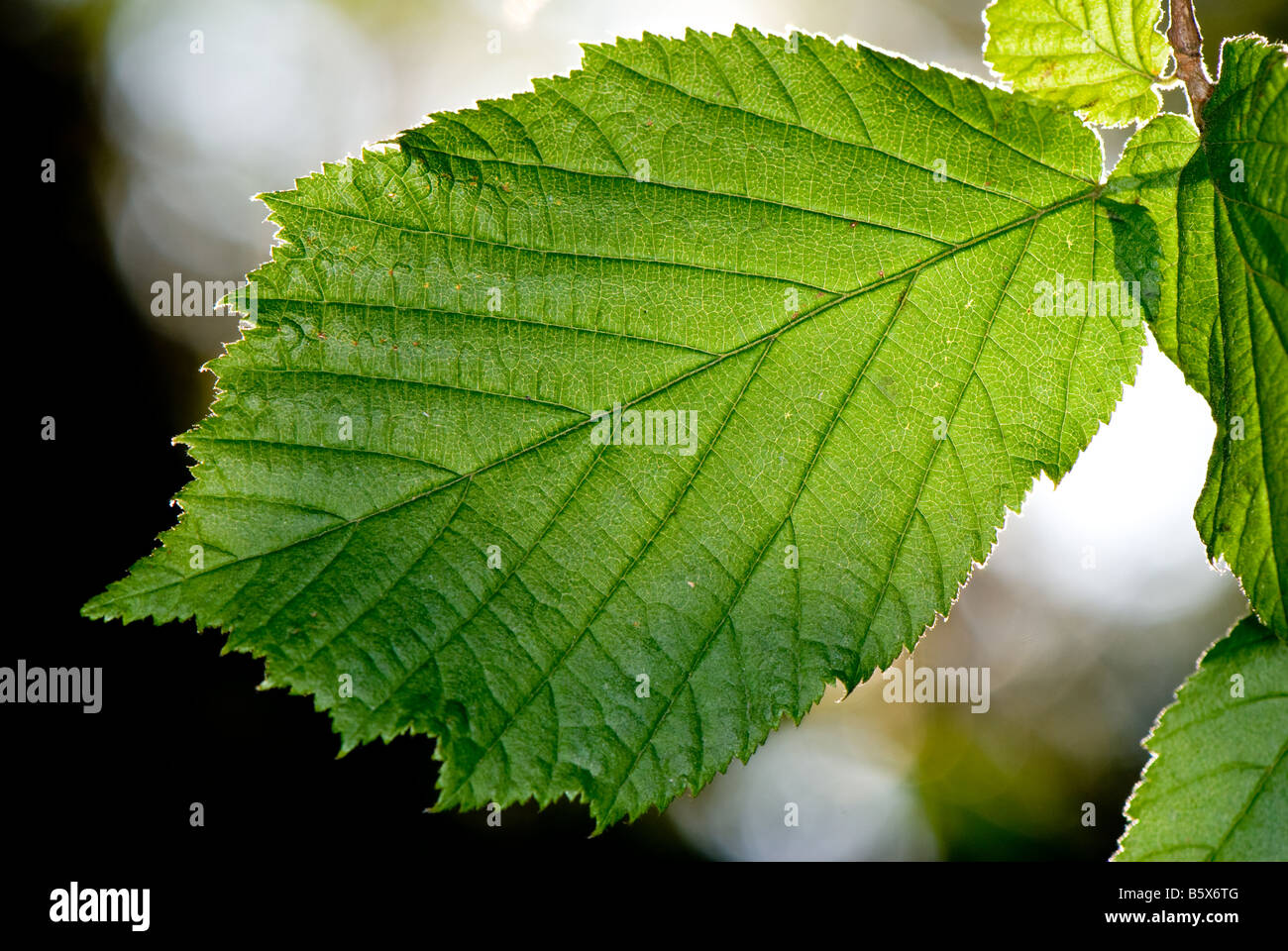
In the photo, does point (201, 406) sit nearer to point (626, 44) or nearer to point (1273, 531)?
point (626, 44)

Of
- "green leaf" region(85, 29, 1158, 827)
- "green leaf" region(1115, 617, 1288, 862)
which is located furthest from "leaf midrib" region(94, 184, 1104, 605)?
"green leaf" region(1115, 617, 1288, 862)

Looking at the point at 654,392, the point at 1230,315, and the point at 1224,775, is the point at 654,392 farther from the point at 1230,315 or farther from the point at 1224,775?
the point at 1224,775

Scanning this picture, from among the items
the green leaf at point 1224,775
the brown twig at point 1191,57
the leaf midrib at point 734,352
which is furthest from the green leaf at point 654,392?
the green leaf at point 1224,775

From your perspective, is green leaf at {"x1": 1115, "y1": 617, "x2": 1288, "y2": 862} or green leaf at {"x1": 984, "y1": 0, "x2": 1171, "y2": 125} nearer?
green leaf at {"x1": 984, "y1": 0, "x2": 1171, "y2": 125}

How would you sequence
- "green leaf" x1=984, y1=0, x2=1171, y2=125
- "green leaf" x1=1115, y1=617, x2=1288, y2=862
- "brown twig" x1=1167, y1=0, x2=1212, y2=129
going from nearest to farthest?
"brown twig" x1=1167, y1=0, x2=1212, y2=129 < "green leaf" x1=984, y1=0, x2=1171, y2=125 < "green leaf" x1=1115, y1=617, x2=1288, y2=862

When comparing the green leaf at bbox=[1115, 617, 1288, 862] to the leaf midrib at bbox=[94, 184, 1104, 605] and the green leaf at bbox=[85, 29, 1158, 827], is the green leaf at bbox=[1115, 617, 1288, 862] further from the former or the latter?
the leaf midrib at bbox=[94, 184, 1104, 605]

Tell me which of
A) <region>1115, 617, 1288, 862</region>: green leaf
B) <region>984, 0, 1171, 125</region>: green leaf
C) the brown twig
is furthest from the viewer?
<region>1115, 617, 1288, 862</region>: green leaf

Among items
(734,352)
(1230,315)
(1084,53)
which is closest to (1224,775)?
(1230,315)
